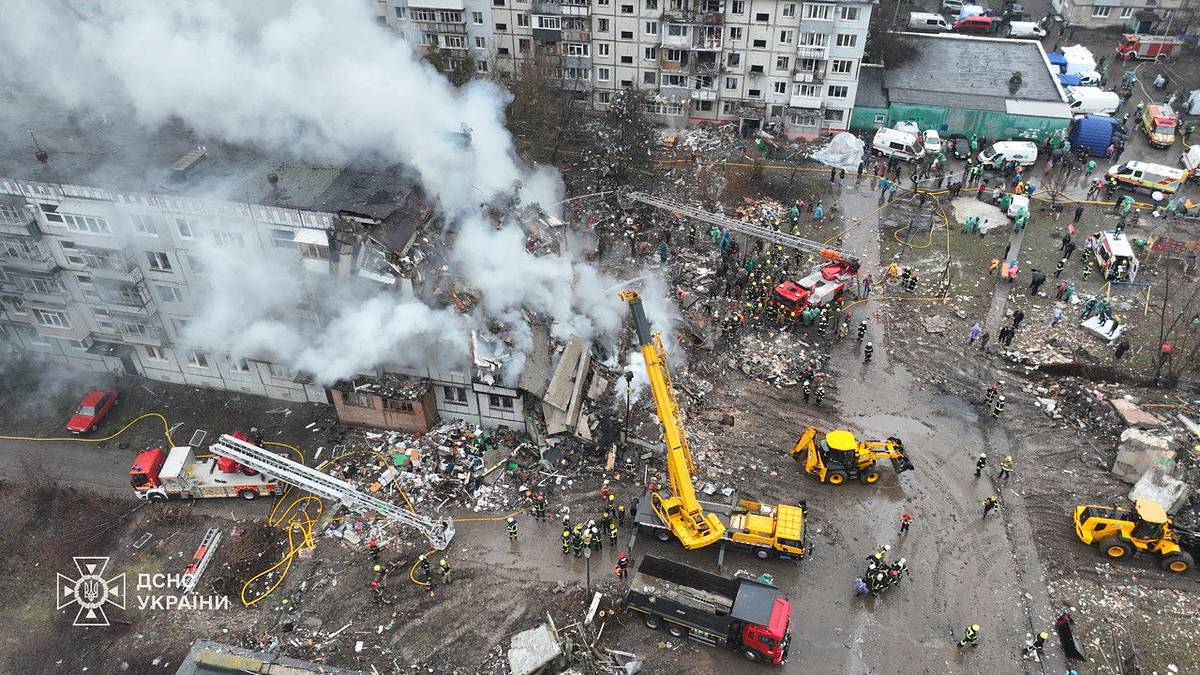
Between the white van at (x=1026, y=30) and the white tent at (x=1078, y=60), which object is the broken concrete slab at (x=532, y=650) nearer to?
the white tent at (x=1078, y=60)

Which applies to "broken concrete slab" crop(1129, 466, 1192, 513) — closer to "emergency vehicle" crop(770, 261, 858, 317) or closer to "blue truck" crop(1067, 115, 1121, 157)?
"emergency vehicle" crop(770, 261, 858, 317)

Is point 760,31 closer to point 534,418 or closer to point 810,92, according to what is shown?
point 810,92

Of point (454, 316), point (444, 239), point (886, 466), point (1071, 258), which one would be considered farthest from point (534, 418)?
point (1071, 258)

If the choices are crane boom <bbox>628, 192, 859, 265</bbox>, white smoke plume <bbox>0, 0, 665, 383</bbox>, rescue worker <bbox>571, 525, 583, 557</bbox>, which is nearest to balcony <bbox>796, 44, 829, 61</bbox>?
crane boom <bbox>628, 192, 859, 265</bbox>

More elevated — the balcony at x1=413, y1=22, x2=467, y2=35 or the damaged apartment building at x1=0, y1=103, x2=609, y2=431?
the balcony at x1=413, y1=22, x2=467, y2=35

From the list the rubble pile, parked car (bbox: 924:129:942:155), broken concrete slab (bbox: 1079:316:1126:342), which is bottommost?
the rubble pile

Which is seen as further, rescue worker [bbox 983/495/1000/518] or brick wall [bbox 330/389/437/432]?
brick wall [bbox 330/389/437/432]

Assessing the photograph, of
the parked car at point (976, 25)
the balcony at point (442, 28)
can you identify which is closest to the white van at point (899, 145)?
the parked car at point (976, 25)
